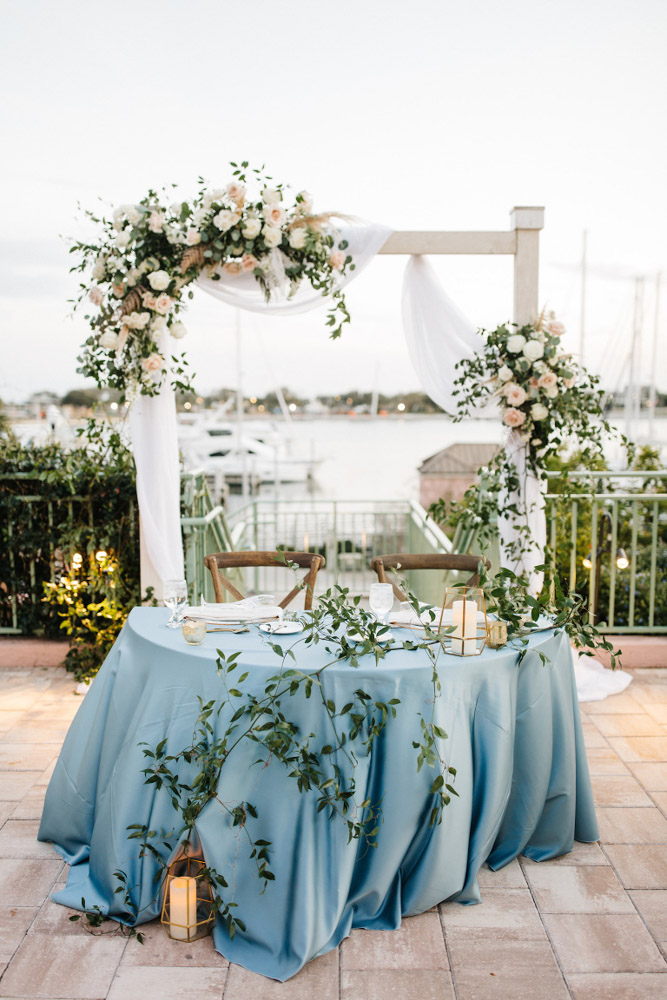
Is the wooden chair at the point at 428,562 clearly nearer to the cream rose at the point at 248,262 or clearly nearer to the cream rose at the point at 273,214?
the cream rose at the point at 248,262

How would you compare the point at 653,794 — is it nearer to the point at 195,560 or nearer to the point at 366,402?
the point at 195,560

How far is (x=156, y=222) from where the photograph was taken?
3531 millimetres

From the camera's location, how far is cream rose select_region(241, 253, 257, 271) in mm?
3625

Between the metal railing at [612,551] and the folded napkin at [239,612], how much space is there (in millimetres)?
2219

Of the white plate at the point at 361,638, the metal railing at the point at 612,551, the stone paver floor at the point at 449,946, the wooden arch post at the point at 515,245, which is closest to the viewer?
the stone paver floor at the point at 449,946

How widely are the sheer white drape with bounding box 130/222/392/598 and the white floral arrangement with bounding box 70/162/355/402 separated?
0.07m

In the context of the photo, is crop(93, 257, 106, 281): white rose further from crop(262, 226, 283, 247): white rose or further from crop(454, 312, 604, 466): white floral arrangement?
crop(454, 312, 604, 466): white floral arrangement

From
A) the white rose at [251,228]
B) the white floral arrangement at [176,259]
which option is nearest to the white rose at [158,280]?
the white floral arrangement at [176,259]

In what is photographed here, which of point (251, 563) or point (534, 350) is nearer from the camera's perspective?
point (251, 563)

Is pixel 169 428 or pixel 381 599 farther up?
pixel 169 428

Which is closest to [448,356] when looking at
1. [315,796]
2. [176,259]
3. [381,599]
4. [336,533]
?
[176,259]

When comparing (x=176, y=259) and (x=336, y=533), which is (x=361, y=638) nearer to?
(x=176, y=259)

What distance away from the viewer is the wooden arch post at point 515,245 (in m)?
4.05

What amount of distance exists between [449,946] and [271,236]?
9.35 feet
